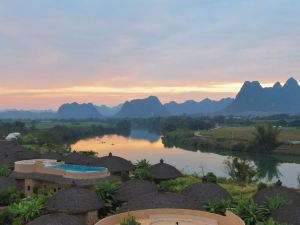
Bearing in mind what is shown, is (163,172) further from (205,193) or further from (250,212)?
(250,212)

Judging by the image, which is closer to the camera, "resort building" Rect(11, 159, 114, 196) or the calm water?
"resort building" Rect(11, 159, 114, 196)

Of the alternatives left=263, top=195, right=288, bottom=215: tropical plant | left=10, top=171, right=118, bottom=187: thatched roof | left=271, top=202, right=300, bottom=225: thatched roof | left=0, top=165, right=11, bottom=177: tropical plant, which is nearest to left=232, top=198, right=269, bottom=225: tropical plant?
left=263, top=195, right=288, bottom=215: tropical plant

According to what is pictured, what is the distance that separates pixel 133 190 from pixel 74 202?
366cm

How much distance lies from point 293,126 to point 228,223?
101m

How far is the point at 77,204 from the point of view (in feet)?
62.2

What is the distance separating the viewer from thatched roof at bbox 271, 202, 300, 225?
1636 centimetres

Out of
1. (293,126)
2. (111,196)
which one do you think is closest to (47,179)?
(111,196)

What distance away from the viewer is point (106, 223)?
14625 mm

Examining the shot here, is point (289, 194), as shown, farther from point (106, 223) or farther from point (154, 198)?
point (106, 223)

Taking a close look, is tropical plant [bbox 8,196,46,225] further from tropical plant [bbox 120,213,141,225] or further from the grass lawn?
the grass lawn

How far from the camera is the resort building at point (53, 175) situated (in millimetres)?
23453

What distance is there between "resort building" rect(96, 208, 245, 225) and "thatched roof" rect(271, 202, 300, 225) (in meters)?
2.99

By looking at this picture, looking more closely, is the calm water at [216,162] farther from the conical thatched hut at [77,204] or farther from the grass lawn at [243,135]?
the conical thatched hut at [77,204]

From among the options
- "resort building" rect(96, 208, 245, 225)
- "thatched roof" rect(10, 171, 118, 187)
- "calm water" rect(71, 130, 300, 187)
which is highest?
"resort building" rect(96, 208, 245, 225)
